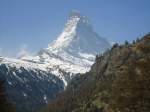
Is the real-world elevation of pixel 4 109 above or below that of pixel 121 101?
above

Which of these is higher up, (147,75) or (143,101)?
(147,75)

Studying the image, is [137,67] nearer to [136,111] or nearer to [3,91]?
[136,111]

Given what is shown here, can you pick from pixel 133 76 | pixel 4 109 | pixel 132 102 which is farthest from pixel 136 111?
pixel 4 109

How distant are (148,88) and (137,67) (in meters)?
2.63

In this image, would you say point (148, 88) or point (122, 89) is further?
point (122, 89)

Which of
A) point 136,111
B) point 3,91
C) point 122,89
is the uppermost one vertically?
point 3,91

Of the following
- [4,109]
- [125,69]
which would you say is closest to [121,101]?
[125,69]

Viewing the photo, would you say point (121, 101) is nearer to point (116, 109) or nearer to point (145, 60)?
point (116, 109)

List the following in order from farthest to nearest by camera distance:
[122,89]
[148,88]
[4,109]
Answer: [4,109]
[122,89]
[148,88]

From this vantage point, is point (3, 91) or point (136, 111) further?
point (3, 91)

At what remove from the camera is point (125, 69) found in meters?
42.8

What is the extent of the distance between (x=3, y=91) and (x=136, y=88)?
23.1 meters

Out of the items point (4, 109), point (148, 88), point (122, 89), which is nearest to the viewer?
point (148, 88)

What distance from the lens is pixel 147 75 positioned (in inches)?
1537
